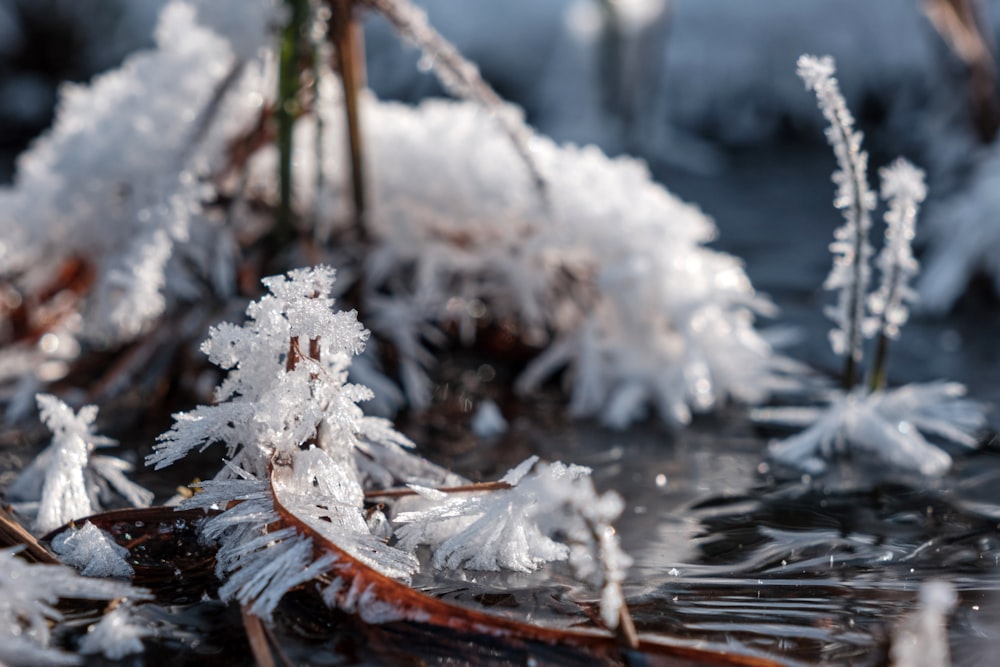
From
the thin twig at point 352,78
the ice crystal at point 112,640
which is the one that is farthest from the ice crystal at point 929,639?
the thin twig at point 352,78

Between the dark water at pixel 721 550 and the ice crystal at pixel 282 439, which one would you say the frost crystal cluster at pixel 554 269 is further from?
the ice crystal at pixel 282 439

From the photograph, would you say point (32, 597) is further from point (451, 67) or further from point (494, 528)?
point (451, 67)

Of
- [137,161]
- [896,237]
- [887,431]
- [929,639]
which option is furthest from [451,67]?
[929,639]

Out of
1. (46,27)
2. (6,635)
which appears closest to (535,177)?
(6,635)

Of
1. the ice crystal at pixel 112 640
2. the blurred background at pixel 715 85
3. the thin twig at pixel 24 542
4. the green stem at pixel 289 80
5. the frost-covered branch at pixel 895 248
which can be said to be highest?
the blurred background at pixel 715 85

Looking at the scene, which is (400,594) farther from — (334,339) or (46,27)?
(46,27)
